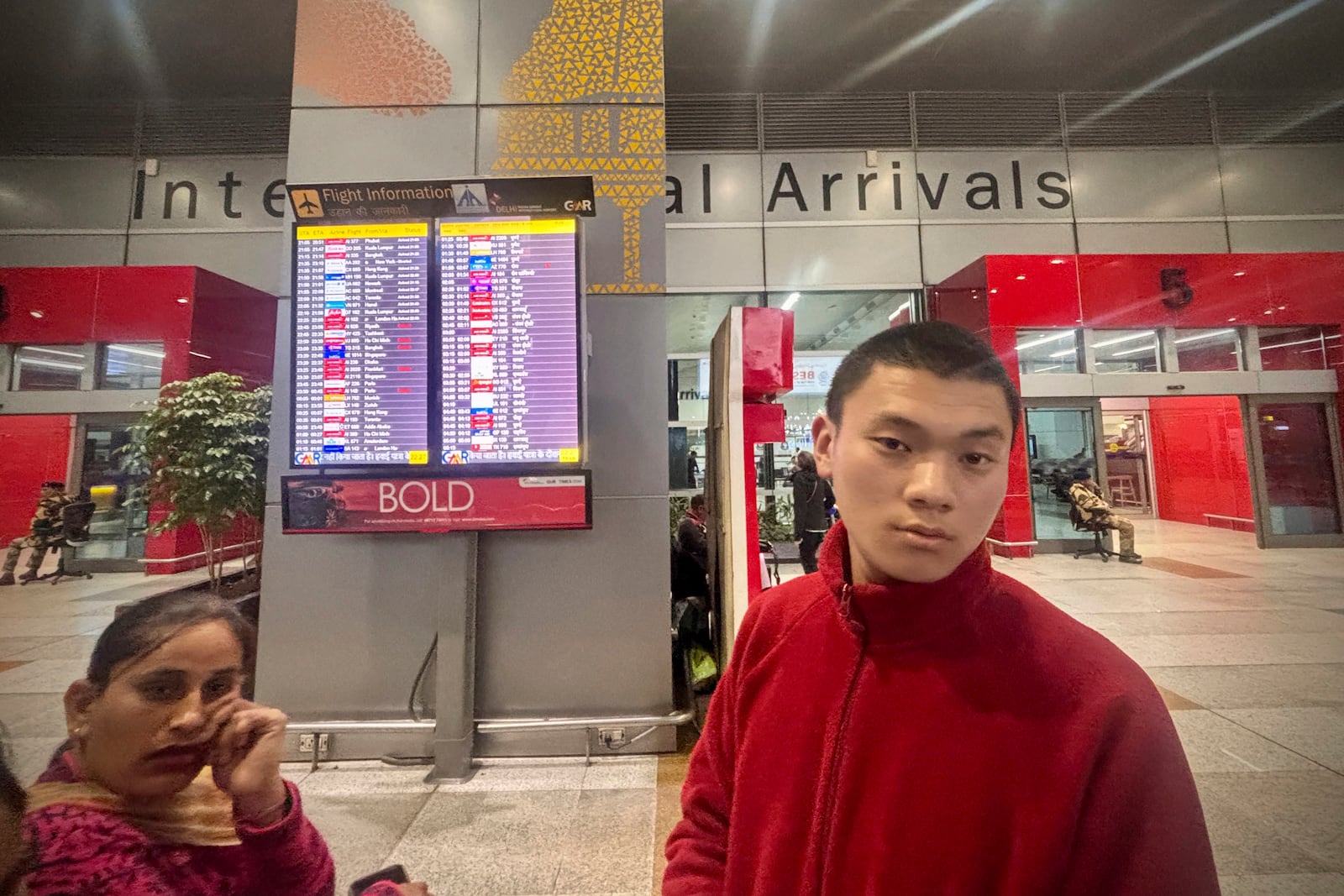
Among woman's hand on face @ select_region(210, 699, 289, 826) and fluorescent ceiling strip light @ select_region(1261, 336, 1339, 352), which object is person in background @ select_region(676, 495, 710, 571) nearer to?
woman's hand on face @ select_region(210, 699, 289, 826)

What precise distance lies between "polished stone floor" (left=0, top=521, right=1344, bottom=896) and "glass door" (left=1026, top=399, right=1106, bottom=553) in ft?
14.3

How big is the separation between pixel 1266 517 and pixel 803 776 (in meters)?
12.0

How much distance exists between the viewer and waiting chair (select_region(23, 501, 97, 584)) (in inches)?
123

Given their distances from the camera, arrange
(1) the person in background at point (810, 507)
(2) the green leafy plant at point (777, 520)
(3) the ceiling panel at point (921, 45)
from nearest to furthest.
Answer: (3) the ceiling panel at point (921, 45)
(1) the person in background at point (810, 507)
(2) the green leafy plant at point (777, 520)

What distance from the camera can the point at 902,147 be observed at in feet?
26.2

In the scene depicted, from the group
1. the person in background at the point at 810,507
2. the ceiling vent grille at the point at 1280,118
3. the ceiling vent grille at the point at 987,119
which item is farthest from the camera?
the ceiling vent grille at the point at 987,119

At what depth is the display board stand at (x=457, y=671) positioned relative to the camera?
2.56 m

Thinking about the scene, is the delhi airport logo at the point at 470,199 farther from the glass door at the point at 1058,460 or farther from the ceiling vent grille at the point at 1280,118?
the ceiling vent grille at the point at 1280,118

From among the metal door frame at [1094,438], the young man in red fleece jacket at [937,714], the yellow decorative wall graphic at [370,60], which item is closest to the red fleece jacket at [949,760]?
the young man in red fleece jacket at [937,714]

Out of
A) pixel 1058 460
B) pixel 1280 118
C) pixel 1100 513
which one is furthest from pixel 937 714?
pixel 1280 118

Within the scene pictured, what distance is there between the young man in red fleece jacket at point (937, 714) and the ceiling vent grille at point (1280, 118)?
11.8 m

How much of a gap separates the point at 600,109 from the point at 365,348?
73.8 inches

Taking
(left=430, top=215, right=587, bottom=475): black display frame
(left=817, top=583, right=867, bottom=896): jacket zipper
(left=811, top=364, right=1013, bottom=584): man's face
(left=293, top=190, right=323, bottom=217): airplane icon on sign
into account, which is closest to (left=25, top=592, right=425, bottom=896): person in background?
(left=817, top=583, right=867, bottom=896): jacket zipper

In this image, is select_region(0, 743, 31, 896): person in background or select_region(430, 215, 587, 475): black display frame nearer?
select_region(0, 743, 31, 896): person in background
